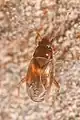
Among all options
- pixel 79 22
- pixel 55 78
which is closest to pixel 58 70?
pixel 55 78
